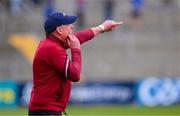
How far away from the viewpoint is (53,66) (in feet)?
27.5

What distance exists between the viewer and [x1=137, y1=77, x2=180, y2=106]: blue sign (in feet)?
69.9

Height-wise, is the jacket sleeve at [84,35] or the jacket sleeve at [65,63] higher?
the jacket sleeve at [84,35]

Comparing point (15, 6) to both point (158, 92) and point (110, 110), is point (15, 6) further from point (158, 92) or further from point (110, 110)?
point (110, 110)

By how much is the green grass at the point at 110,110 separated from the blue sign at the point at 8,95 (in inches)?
12.8

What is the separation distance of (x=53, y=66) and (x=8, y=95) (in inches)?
510

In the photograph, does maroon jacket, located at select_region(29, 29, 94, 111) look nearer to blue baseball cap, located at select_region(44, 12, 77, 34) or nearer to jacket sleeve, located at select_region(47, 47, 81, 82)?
jacket sleeve, located at select_region(47, 47, 81, 82)

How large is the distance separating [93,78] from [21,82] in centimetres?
210

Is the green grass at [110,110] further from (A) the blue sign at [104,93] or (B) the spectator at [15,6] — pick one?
(B) the spectator at [15,6]

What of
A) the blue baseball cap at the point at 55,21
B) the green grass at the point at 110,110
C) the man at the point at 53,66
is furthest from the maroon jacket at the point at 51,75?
the green grass at the point at 110,110

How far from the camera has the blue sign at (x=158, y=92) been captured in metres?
21.3

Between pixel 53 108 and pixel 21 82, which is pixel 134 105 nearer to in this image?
pixel 21 82

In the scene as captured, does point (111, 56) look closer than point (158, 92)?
No

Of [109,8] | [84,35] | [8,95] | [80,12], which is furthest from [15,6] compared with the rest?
[84,35]

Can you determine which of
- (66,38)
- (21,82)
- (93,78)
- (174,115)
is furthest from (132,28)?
(66,38)
